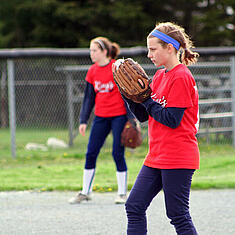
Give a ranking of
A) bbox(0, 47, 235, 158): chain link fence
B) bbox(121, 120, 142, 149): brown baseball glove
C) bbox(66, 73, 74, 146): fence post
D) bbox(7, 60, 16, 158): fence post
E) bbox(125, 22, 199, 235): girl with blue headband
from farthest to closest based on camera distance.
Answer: bbox(66, 73, 74, 146): fence post
bbox(0, 47, 235, 158): chain link fence
bbox(7, 60, 16, 158): fence post
bbox(121, 120, 142, 149): brown baseball glove
bbox(125, 22, 199, 235): girl with blue headband

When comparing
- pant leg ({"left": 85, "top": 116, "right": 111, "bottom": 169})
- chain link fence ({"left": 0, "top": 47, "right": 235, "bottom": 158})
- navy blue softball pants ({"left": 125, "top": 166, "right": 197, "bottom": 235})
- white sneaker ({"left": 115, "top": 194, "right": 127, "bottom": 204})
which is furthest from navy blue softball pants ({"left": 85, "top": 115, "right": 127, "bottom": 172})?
chain link fence ({"left": 0, "top": 47, "right": 235, "bottom": 158})

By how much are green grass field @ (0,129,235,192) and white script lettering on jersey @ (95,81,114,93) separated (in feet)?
5.18

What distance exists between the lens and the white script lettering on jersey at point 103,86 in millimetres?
6590

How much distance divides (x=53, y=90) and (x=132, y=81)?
8.26 m

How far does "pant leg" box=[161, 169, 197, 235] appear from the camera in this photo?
3.51 m

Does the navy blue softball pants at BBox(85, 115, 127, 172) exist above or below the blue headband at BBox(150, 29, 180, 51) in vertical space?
below

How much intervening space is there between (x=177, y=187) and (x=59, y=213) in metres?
2.72

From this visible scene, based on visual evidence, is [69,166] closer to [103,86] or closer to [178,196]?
[103,86]

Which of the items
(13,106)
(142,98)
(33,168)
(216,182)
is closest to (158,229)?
(142,98)

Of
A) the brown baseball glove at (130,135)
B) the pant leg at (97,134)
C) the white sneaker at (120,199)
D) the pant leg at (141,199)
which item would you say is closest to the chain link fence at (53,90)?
the pant leg at (97,134)

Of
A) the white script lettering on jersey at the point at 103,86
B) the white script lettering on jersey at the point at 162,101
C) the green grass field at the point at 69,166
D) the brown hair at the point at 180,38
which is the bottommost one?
the green grass field at the point at 69,166

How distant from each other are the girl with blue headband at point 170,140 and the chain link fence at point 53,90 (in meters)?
7.49

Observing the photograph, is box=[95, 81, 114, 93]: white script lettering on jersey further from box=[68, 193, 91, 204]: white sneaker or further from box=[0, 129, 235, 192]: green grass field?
box=[0, 129, 235, 192]: green grass field

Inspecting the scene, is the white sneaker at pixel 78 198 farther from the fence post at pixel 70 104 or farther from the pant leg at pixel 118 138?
the fence post at pixel 70 104
